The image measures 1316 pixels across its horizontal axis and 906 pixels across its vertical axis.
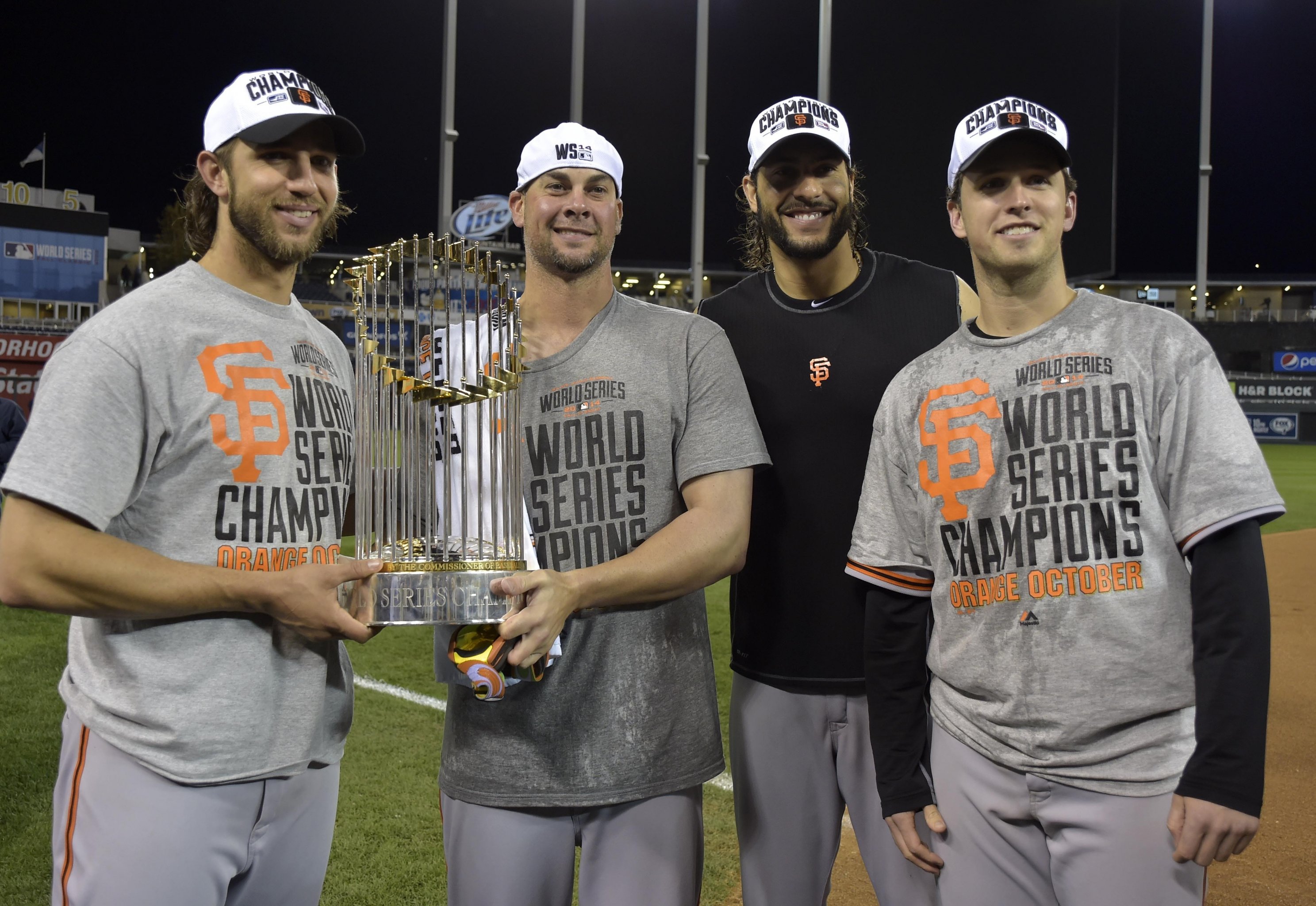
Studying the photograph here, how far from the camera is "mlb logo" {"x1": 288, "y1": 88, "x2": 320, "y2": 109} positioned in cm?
210

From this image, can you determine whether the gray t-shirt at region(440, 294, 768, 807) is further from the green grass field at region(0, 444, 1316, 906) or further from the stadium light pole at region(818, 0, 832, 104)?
the stadium light pole at region(818, 0, 832, 104)

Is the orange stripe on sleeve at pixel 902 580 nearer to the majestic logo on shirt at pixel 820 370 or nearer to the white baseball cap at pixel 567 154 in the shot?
the majestic logo on shirt at pixel 820 370

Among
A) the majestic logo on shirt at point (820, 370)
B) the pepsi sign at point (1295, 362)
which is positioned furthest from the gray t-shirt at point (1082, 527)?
the pepsi sign at point (1295, 362)

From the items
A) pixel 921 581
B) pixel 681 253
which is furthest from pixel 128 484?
pixel 681 253

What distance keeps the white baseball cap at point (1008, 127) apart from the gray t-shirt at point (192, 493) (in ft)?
5.04

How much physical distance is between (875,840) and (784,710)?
40cm

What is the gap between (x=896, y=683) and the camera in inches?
87.9

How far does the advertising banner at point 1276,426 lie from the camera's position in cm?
2734

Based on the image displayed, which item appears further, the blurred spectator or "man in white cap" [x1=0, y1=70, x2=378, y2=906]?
the blurred spectator

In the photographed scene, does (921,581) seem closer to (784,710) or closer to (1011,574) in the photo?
(1011,574)

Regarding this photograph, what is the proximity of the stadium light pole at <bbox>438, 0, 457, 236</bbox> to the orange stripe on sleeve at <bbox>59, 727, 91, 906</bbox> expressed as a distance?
967 cm

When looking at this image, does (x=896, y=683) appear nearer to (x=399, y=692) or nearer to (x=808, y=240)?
(x=808, y=240)

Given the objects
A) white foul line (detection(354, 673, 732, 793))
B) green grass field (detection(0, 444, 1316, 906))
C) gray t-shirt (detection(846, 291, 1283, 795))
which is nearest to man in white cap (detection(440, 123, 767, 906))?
gray t-shirt (detection(846, 291, 1283, 795))

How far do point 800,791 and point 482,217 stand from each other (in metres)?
23.7
